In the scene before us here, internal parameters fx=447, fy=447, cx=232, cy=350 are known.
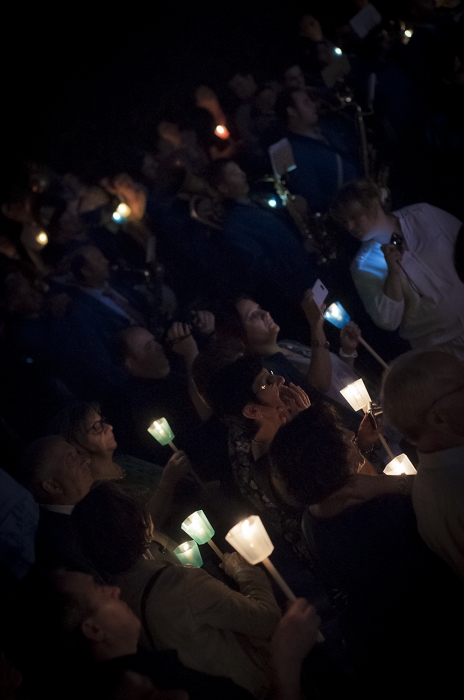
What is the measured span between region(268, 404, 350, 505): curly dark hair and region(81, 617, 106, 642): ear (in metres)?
0.77

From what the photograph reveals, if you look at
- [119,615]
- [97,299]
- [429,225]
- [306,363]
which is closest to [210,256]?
[97,299]

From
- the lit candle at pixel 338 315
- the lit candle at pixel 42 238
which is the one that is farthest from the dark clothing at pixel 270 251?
the lit candle at pixel 42 238

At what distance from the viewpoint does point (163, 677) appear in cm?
125

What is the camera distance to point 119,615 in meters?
1.53

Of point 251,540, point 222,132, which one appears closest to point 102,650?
point 251,540

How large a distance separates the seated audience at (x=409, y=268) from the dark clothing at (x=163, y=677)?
220cm

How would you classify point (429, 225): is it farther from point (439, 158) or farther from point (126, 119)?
point (126, 119)

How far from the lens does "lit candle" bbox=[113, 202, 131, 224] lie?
15.8 feet

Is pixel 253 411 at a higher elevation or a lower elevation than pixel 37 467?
higher

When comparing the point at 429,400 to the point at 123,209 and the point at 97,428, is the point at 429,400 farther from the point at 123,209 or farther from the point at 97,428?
the point at 123,209

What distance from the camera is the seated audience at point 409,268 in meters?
2.75

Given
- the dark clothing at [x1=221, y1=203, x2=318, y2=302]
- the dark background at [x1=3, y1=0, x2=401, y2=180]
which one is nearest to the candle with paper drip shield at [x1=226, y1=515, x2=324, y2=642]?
the dark clothing at [x1=221, y1=203, x2=318, y2=302]

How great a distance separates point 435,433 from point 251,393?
3.79ft

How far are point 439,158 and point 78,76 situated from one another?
483cm
